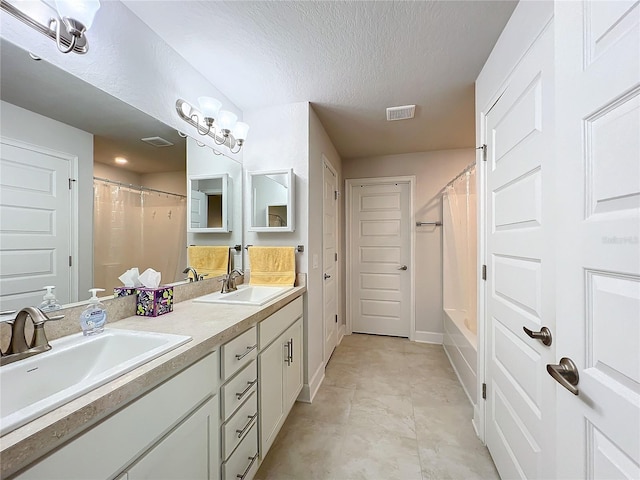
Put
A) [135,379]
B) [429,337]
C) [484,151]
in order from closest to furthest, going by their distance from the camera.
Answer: [135,379], [484,151], [429,337]

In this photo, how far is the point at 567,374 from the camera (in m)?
0.64

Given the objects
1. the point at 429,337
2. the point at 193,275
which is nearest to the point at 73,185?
the point at 193,275

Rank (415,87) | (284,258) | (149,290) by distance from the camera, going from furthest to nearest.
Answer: (284,258), (415,87), (149,290)

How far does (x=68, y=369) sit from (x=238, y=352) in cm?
57

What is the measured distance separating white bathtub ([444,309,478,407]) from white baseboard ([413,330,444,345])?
253mm

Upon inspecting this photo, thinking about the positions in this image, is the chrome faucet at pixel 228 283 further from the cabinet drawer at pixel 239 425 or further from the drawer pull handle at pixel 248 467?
the drawer pull handle at pixel 248 467

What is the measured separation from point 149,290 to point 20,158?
26.6 inches

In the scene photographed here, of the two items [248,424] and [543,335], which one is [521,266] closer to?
[543,335]

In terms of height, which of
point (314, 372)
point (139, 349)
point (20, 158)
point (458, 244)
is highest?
point (20, 158)

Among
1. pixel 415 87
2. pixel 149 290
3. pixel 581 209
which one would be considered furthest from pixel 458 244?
pixel 149 290

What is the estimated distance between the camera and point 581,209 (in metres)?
0.61

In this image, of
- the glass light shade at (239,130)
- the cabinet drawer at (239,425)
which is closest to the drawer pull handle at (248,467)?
the cabinet drawer at (239,425)

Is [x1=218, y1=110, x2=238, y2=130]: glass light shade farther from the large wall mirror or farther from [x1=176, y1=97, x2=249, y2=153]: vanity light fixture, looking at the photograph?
the large wall mirror

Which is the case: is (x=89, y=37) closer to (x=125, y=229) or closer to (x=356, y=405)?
(x=125, y=229)
